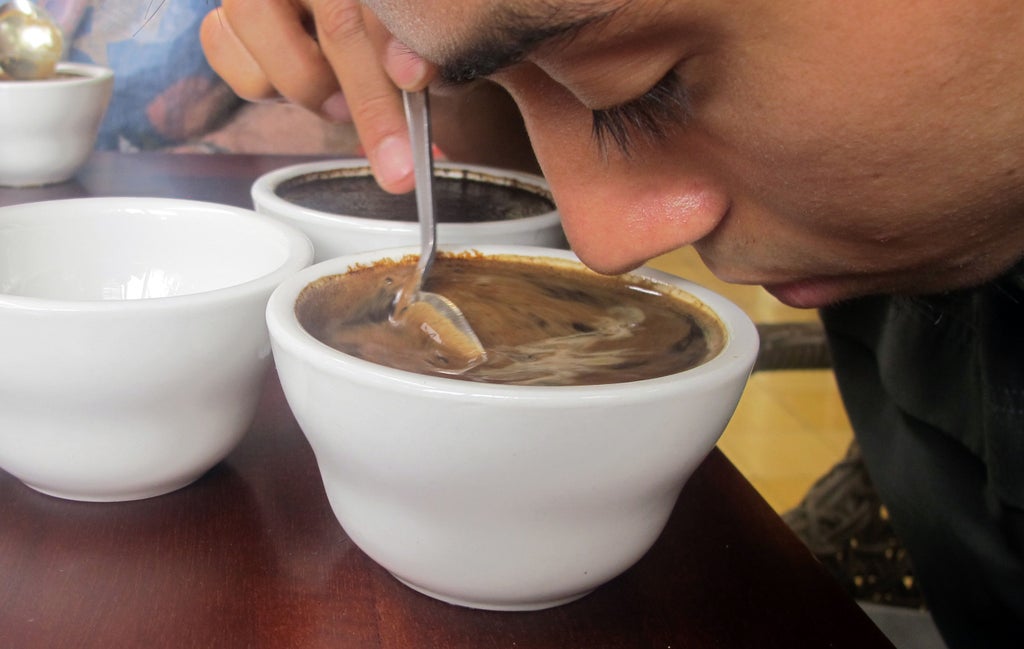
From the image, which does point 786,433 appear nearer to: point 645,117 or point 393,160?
point 393,160

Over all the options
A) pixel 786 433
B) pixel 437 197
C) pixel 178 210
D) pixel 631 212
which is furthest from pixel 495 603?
pixel 786 433

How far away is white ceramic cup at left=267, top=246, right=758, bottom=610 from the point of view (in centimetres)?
40

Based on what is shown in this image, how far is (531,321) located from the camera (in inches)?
22.0

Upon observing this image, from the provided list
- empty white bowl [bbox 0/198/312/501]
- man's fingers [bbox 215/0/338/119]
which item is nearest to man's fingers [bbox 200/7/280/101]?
man's fingers [bbox 215/0/338/119]

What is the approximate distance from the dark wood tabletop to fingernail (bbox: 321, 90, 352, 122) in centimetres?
49

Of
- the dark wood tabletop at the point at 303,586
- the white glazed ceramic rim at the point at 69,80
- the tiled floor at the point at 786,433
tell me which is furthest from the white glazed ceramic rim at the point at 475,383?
the tiled floor at the point at 786,433

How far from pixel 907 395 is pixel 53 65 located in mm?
957

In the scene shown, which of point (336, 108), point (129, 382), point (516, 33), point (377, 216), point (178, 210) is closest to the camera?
point (516, 33)

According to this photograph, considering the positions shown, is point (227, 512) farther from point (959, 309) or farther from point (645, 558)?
point (959, 309)

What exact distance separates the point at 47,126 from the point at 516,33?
834 millimetres

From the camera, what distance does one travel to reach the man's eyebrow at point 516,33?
0.37 meters

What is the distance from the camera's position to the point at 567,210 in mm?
528

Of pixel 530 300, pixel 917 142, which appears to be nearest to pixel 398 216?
pixel 530 300

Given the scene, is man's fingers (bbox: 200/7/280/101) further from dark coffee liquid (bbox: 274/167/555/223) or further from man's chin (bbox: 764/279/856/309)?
man's chin (bbox: 764/279/856/309)
